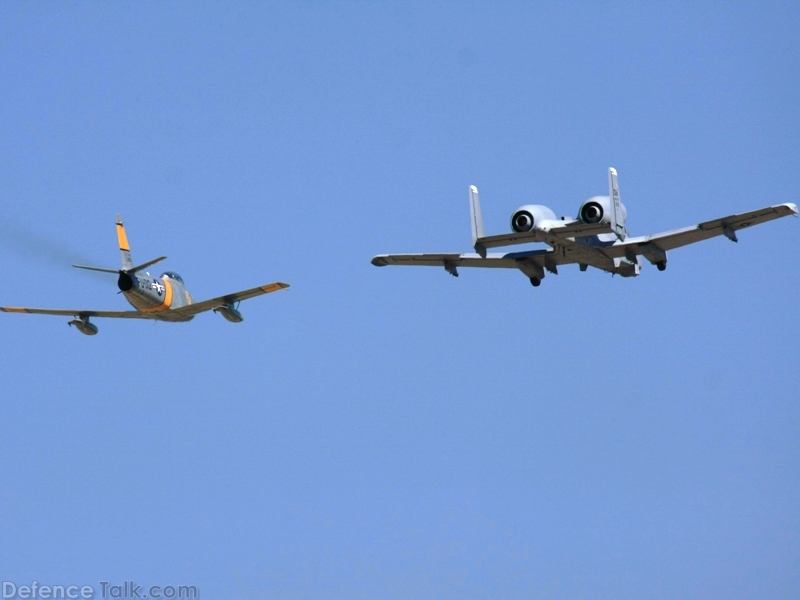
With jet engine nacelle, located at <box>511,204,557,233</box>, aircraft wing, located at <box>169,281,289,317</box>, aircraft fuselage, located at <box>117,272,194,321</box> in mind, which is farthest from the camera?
aircraft wing, located at <box>169,281,289,317</box>

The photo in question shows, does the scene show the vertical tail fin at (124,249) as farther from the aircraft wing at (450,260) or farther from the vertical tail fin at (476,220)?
the vertical tail fin at (476,220)

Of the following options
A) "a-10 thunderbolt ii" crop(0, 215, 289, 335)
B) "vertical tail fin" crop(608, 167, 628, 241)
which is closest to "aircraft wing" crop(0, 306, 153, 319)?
"a-10 thunderbolt ii" crop(0, 215, 289, 335)

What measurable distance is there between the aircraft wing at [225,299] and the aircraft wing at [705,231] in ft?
48.8

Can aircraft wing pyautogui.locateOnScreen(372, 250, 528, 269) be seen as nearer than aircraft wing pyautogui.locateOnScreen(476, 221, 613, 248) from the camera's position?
No

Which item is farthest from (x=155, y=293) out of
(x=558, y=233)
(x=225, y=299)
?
(x=558, y=233)

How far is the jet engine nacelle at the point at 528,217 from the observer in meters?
46.6

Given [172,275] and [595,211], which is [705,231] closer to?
[595,211]

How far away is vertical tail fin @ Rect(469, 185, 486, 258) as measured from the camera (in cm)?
4909

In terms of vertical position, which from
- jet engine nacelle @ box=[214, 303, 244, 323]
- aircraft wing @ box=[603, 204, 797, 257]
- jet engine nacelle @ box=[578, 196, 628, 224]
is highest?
jet engine nacelle @ box=[578, 196, 628, 224]

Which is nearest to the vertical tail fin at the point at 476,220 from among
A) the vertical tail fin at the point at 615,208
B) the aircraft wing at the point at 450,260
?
the aircraft wing at the point at 450,260

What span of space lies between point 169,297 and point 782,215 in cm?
2686

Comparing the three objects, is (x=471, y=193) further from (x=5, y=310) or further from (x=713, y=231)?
(x=5, y=310)

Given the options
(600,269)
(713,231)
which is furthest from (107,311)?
(713,231)

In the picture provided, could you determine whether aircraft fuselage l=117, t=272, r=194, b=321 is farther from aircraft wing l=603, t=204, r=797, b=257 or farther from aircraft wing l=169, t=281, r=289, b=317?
aircraft wing l=603, t=204, r=797, b=257
